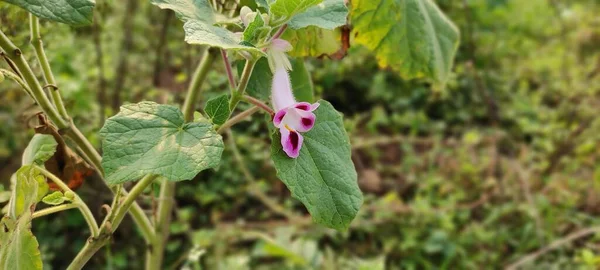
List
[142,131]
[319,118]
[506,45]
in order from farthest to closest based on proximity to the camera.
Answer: [506,45]
[319,118]
[142,131]

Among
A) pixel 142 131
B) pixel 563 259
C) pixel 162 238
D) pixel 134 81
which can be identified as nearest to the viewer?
pixel 142 131

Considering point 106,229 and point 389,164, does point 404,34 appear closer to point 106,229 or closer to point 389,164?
point 106,229

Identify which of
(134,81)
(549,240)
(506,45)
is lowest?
(549,240)

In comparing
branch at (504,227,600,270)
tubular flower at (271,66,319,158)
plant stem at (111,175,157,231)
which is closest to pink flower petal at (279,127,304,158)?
tubular flower at (271,66,319,158)

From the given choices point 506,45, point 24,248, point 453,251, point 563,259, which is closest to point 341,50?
point 24,248

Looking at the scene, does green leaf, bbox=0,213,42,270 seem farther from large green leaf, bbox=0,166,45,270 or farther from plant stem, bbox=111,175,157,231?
plant stem, bbox=111,175,157,231

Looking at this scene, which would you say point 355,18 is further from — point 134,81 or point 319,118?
point 134,81
